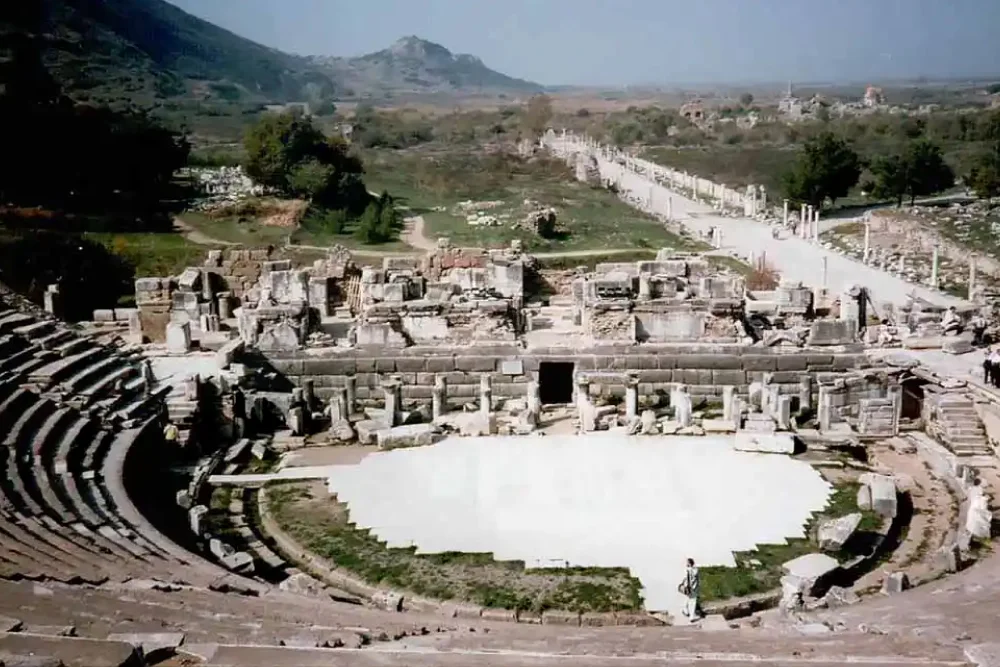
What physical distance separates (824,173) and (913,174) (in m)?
6.53

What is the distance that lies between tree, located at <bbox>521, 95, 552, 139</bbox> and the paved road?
218 feet

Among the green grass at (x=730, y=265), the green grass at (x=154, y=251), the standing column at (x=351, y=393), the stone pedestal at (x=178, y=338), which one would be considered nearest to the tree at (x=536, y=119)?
the green grass at (x=154, y=251)

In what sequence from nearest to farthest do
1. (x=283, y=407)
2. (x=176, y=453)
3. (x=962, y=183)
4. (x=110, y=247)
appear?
(x=176, y=453) → (x=283, y=407) → (x=110, y=247) → (x=962, y=183)

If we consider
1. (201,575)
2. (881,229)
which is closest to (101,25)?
(881,229)

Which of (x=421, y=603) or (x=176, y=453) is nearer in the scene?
(x=421, y=603)

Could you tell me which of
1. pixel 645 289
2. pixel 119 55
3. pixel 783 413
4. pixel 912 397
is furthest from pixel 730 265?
pixel 119 55

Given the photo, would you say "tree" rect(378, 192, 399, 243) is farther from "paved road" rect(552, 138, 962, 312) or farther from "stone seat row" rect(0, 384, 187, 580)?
"stone seat row" rect(0, 384, 187, 580)

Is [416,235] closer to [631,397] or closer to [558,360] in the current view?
[558,360]

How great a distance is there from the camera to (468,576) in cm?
1612

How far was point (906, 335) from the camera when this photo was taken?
26562 millimetres

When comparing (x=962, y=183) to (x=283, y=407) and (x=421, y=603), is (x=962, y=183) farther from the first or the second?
(x=421, y=603)

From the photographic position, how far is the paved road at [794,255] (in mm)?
36900

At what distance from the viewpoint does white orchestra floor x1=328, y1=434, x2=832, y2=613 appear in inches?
659

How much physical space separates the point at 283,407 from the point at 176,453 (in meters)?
2.79
